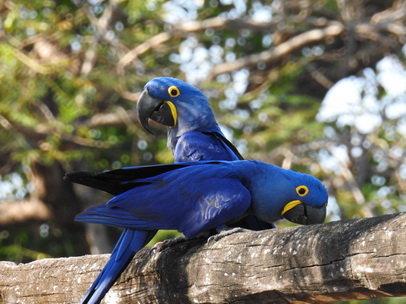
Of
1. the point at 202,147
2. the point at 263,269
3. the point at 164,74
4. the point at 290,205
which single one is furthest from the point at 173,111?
the point at 164,74

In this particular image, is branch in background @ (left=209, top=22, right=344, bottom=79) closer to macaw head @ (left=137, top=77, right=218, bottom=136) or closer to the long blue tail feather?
macaw head @ (left=137, top=77, right=218, bottom=136)

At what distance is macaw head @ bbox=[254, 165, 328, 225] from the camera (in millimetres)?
2373

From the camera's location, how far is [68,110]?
5219mm

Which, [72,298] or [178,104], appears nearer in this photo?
[72,298]

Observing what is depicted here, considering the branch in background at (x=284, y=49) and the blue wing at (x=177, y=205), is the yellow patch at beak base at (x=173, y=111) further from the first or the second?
the branch in background at (x=284, y=49)

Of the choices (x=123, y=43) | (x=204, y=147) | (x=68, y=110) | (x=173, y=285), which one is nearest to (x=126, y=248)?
(x=173, y=285)

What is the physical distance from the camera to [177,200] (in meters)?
2.23

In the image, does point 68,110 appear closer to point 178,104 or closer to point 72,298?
point 178,104

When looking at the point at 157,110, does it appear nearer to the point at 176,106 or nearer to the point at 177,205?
the point at 176,106

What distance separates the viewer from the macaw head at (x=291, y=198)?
7.79 feet

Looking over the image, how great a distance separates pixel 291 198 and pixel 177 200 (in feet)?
1.36

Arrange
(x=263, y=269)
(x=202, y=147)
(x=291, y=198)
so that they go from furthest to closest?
(x=202, y=147)
(x=291, y=198)
(x=263, y=269)

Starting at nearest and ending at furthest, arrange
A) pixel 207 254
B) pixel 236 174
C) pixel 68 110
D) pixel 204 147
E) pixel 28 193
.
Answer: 1. pixel 207 254
2. pixel 236 174
3. pixel 204 147
4. pixel 68 110
5. pixel 28 193

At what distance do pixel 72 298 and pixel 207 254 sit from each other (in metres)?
0.59
